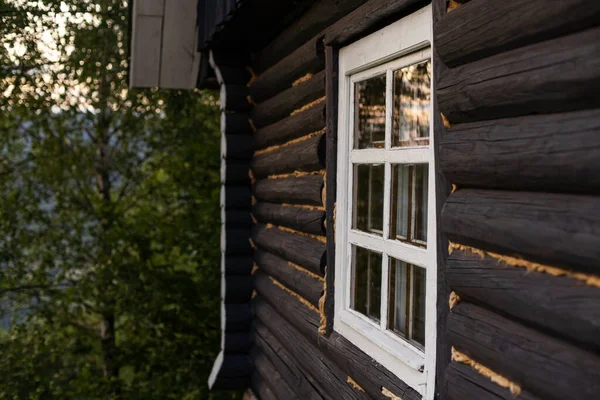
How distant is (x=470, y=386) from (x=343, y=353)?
1143 millimetres

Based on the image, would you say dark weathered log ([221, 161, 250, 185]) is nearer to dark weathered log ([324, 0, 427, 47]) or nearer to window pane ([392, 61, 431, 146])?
dark weathered log ([324, 0, 427, 47])

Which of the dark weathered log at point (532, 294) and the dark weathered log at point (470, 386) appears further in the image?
the dark weathered log at point (470, 386)

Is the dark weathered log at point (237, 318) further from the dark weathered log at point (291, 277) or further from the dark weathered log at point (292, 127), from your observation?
the dark weathered log at point (292, 127)

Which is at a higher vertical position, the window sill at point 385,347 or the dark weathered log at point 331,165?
the dark weathered log at point 331,165

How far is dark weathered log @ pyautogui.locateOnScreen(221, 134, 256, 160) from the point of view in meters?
5.79

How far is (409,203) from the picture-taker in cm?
274

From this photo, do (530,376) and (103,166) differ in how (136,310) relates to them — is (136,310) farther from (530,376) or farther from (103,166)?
(530,376)

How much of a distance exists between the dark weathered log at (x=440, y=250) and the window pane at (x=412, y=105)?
10.6 inches

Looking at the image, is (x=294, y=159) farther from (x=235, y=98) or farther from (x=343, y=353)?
(x=235, y=98)

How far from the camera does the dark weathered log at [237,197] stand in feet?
19.1

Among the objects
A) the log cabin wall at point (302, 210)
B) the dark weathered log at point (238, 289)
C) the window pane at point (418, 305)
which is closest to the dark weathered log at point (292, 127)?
the log cabin wall at point (302, 210)

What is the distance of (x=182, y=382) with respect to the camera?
9242 mm

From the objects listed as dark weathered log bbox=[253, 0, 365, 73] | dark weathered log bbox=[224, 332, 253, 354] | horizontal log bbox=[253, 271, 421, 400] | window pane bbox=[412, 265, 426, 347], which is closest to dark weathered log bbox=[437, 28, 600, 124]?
window pane bbox=[412, 265, 426, 347]

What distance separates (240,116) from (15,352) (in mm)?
4903
